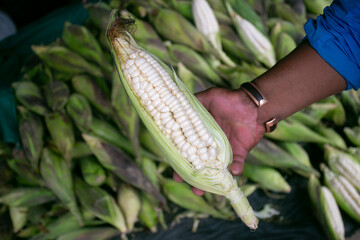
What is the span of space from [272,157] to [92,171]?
75 centimetres

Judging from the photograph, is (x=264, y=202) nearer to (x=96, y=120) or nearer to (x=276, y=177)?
(x=276, y=177)

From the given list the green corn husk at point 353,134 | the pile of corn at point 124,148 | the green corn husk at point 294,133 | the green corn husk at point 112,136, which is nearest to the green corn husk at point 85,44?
the pile of corn at point 124,148

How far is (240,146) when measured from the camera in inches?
40.4

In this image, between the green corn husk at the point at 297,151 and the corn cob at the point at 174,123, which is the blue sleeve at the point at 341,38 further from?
the green corn husk at the point at 297,151

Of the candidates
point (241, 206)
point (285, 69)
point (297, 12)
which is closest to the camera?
point (241, 206)

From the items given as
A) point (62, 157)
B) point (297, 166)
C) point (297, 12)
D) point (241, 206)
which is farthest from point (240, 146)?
point (297, 12)

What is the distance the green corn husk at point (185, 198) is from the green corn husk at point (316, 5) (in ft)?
4.02

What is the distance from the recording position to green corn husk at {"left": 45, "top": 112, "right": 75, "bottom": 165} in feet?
4.27

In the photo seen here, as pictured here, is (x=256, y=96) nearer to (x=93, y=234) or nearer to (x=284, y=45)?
(x=284, y=45)

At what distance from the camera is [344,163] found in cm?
137

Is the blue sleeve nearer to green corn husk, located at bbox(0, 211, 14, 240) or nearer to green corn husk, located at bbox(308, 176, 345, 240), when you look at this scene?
green corn husk, located at bbox(308, 176, 345, 240)

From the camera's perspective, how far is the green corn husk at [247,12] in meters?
1.60

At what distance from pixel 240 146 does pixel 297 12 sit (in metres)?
1.08

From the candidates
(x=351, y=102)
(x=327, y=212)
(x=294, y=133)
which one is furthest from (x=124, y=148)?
(x=351, y=102)
